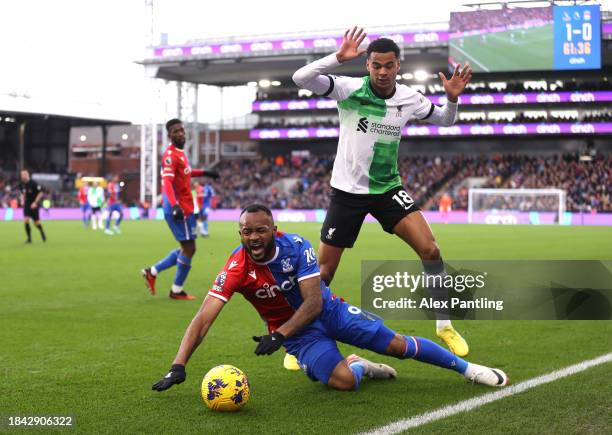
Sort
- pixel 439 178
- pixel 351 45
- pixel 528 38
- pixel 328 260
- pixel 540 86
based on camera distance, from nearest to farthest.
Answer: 1. pixel 351 45
2. pixel 328 260
3. pixel 528 38
4. pixel 540 86
5. pixel 439 178

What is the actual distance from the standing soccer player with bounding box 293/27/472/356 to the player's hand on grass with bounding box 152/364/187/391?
222 centimetres

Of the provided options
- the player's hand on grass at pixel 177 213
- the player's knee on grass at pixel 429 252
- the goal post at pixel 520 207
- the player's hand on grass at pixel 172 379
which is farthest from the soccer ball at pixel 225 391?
the goal post at pixel 520 207

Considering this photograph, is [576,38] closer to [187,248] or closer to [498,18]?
[498,18]

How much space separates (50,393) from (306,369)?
167 centimetres

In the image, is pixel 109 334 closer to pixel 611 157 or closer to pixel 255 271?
pixel 255 271

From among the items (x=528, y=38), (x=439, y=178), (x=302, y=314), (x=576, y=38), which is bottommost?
(x=302, y=314)

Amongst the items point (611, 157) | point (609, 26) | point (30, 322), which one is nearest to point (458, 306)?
point (30, 322)

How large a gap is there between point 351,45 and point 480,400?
2.71 m

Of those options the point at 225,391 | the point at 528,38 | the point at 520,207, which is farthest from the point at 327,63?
the point at 528,38

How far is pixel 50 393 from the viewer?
5242 mm

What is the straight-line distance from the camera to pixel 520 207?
1640 inches

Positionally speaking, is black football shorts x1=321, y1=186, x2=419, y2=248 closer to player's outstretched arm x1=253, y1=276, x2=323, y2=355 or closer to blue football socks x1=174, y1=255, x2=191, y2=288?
player's outstretched arm x1=253, y1=276, x2=323, y2=355

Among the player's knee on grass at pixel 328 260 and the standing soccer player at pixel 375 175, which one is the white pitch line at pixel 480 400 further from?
the player's knee on grass at pixel 328 260

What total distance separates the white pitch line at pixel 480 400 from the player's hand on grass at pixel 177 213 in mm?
5403
